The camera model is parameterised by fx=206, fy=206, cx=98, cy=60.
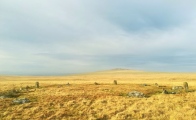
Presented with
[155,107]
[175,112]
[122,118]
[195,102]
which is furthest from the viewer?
[195,102]

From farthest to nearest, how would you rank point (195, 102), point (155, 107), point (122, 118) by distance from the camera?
1. point (195, 102)
2. point (155, 107)
3. point (122, 118)

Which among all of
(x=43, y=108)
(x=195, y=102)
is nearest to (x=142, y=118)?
(x=195, y=102)

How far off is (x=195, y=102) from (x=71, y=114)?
55.5 feet

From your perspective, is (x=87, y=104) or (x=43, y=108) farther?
(x=87, y=104)

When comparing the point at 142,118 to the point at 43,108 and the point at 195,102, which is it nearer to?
the point at 195,102

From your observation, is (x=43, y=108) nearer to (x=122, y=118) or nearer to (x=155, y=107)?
(x=122, y=118)

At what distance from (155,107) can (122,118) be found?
19.6 feet

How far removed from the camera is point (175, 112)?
78.0 feet

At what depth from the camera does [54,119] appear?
22406 mm

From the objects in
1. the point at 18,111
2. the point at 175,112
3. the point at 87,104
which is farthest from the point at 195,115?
the point at 18,111

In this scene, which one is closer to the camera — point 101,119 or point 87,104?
point 101,119

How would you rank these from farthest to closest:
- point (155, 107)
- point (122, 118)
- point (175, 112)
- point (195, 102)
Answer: point (195, 102)
point (155, 107)
point (175, 112)
point (122, 118)

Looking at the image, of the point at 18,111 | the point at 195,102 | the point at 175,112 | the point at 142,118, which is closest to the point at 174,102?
the point at 195,102

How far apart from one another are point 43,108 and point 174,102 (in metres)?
17.6
